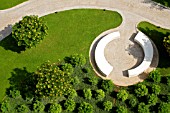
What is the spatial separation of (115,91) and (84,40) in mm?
10459

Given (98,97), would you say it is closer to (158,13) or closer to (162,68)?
(162,68)

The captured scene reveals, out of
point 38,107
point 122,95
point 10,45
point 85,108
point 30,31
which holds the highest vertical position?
point 30,31

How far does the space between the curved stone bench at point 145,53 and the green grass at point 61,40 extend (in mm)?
4849

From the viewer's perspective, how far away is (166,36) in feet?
188

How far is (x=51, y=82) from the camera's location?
46.9 metres

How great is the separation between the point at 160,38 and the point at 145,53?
13.7 ft

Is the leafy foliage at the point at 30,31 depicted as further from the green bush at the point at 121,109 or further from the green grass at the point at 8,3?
the green bush at the point at 121,109

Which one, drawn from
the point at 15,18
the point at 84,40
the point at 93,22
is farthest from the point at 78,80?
the point at 15,18

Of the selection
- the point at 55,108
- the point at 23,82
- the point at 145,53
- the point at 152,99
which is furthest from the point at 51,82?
the point at 145,53

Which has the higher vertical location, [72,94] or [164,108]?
[72,94]

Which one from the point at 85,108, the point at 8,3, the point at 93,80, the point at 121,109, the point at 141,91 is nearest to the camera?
the point at 85,108

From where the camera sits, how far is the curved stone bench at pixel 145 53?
177 feet

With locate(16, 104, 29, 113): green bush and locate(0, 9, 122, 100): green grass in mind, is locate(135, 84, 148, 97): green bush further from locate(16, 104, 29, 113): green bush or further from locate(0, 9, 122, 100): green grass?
locate(16, 104, 29, 113): green bush

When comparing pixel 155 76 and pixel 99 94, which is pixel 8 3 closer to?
pixel 99 94
